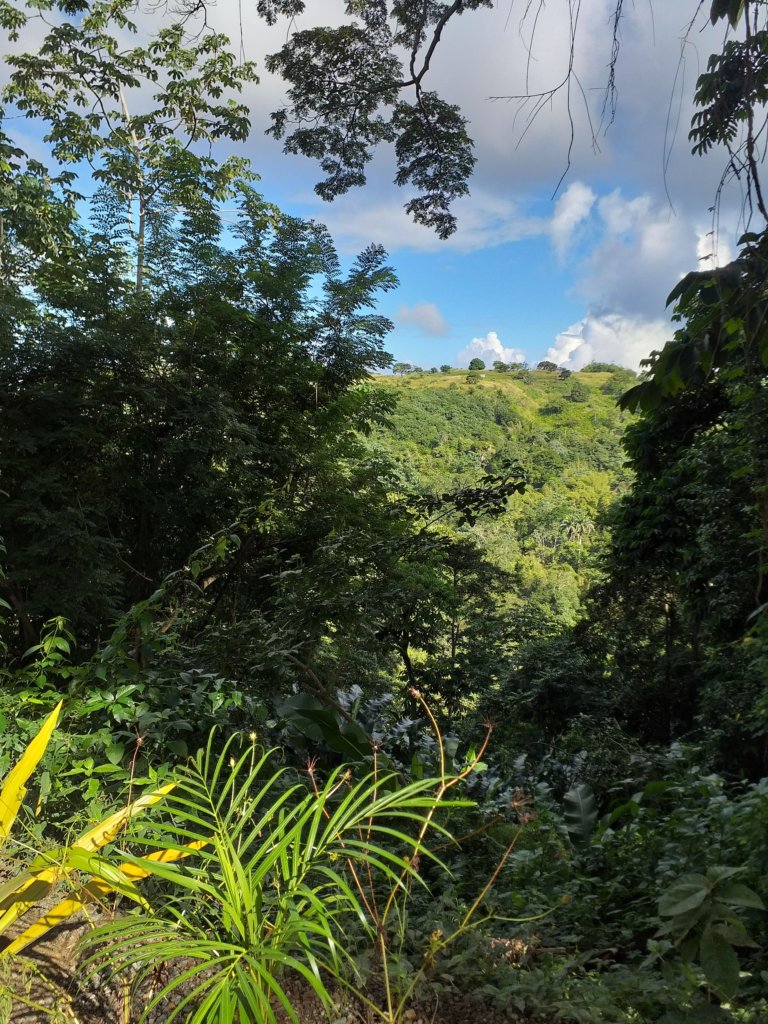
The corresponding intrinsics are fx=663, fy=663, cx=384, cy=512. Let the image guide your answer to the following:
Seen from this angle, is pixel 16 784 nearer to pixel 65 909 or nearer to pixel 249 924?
pixel 65 909

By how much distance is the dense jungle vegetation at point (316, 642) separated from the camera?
1.34 metres

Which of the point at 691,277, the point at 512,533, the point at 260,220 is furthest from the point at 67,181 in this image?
the point at 512,533

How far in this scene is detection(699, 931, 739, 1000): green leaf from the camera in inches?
43.6

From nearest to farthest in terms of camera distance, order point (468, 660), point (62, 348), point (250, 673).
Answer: point (250, 673) < point (62, 348) < point (468, 660)

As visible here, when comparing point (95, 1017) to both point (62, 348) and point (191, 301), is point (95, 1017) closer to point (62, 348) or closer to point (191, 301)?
point (62, 348)

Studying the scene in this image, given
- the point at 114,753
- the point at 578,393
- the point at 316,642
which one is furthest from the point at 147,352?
the point at 578,393

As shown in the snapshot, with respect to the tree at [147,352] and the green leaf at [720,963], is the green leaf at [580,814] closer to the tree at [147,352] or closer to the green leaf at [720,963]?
the green leaf at [720,963]

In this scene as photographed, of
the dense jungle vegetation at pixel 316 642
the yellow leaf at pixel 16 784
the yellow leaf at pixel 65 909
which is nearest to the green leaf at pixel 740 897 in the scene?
the dense jungle vegetation at pixel 316 642

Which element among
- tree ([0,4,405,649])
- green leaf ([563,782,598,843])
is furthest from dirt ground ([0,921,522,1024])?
tree ([0,4,405,649])

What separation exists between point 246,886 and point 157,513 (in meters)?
6.67

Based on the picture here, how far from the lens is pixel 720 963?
44.0 inches

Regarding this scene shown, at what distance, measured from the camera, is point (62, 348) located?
6.34 meters

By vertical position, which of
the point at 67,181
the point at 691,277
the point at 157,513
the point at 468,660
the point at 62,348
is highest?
the point at 67,181

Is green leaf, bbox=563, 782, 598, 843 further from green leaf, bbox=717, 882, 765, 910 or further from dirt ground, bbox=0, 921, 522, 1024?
green leaf, bbox=717, 882, 765, 910
